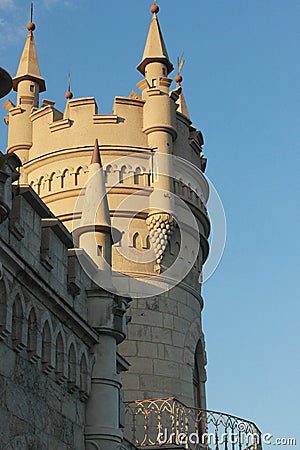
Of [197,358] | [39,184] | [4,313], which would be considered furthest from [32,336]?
[197,358]

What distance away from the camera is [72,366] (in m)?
11.9

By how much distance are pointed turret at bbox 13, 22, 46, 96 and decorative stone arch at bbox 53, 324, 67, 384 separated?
1128 cm

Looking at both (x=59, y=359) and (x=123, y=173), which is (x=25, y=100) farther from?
(x=59, y=359)

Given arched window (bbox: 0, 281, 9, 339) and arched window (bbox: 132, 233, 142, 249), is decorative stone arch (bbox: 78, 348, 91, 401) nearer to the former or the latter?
arched window (bbox: 0, 281, 9, 339)

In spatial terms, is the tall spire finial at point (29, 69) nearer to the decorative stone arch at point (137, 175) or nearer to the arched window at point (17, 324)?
the decorative stone arch at point (137, 175)

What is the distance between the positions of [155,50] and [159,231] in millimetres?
4961

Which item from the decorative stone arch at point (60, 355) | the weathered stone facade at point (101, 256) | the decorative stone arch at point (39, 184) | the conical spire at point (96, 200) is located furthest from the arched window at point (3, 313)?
the decorative stone arch at point (39, 184)

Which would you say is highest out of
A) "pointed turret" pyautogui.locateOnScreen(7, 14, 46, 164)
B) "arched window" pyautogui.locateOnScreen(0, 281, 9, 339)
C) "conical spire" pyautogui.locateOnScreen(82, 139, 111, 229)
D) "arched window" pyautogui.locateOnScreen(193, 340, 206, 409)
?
"pointed turret" pyautogui.locateOnScreen(7, 14, 46, 164)

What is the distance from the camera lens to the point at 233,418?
1766cm

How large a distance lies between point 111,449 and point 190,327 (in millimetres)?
6861

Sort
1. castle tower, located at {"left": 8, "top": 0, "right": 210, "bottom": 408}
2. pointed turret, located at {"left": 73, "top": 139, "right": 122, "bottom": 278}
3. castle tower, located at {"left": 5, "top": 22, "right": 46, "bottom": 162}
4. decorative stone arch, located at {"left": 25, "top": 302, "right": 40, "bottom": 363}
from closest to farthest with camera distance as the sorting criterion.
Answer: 1. decorative stone arch, located at {"left": 25, "top": 302, "right": 40, "bottom": 363}
2. pointed turret, located at {"left": 73, "top": 139, "right": 122, "bottom": 278}
3. castle tower, located at {"left": 8, "top": 0, "right": 210, "bottom": 408}
4. castle tower, located at {"left": 5, "top": 22, "right": 46, "bottom": 162}

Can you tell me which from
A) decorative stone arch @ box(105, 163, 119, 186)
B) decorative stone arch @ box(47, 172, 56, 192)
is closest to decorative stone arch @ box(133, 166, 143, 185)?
decorative stone arch @ box(105, 163, 119, 186)

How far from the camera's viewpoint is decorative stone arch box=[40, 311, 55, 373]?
10.9m

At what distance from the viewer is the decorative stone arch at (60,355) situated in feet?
37.3
